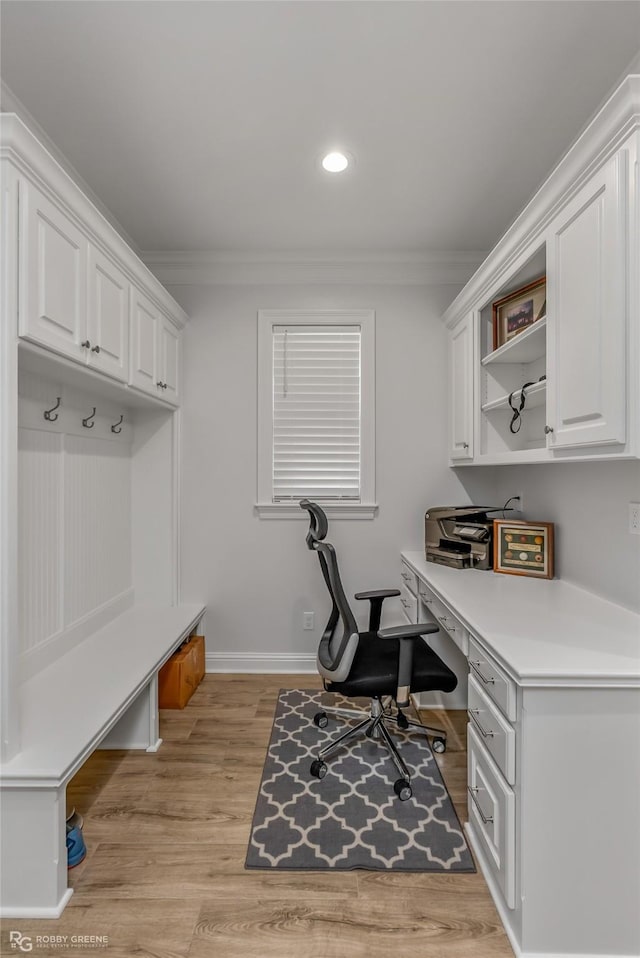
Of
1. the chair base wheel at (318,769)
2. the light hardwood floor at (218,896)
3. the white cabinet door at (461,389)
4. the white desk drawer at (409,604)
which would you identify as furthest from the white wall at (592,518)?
the chair base wheel at (318,769)

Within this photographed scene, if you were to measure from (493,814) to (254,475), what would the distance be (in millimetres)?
2293

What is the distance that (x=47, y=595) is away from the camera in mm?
2189

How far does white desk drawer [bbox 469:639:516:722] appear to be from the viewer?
4.64ft

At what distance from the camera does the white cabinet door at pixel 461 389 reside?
278cm

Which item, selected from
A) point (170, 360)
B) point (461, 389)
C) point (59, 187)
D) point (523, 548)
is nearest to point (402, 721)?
point (523, 548)

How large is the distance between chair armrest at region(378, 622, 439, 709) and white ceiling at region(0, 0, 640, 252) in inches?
80.8

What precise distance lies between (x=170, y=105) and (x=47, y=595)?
6.84ft

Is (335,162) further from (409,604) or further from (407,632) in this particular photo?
(409,604)

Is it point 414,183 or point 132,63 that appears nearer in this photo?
point 132,63

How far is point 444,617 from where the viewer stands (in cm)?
221

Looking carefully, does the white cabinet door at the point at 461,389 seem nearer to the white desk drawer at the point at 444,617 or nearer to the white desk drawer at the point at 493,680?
the white desk drawer at the point at 444,617

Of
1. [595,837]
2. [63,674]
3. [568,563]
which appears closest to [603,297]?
[568,563]

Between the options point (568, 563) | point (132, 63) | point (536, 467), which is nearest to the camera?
point (132, 63)

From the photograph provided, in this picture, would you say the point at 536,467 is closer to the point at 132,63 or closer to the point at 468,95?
the point at 468,95
